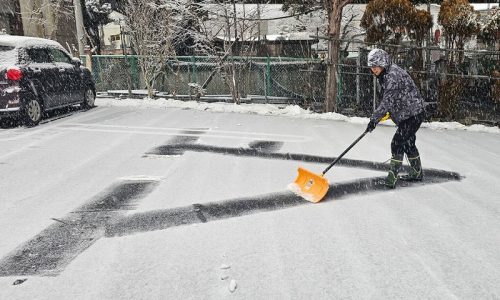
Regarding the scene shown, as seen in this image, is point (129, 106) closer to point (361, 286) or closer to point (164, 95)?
point (164, 95)

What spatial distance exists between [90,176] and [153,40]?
9072mm

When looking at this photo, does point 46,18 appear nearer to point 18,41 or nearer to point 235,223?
point 18,41

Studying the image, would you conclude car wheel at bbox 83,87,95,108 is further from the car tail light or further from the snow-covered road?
the snow-covered road

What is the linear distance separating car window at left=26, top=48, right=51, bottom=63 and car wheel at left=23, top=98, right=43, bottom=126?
0.88 meters

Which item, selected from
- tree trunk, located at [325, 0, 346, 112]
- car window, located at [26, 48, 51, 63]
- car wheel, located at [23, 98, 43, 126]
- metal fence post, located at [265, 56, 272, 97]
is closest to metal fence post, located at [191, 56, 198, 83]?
metal fence post, located at [265, 56, 272, 97]

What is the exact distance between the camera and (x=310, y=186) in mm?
4699

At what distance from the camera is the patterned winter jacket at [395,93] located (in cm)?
474

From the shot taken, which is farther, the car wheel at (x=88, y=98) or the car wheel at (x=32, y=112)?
the car wheel at (x=88, y=98)

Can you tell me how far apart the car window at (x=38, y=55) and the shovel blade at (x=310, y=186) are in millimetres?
6641

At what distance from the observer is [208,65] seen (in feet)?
43.5

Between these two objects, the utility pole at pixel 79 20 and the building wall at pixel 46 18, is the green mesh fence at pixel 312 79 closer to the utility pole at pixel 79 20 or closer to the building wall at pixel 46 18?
the utility pole at pixel 79 20

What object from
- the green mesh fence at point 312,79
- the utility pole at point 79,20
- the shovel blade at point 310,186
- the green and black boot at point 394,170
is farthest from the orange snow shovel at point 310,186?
the utility pole at point 79,20

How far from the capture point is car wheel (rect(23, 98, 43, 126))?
829 cm

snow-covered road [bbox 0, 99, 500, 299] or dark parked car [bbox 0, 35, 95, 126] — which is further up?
dark parked car [bbox 0, 35, 95, 126]
